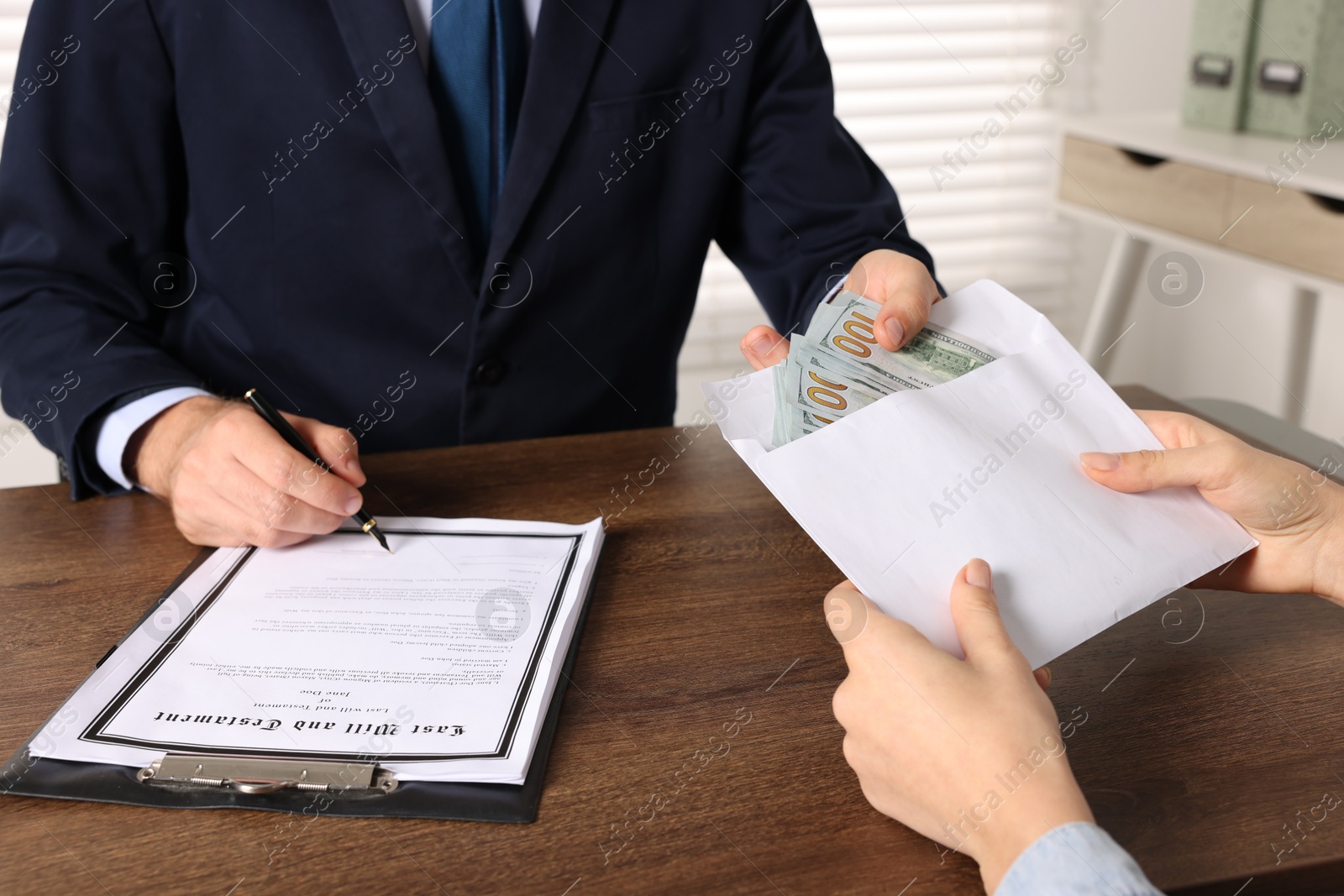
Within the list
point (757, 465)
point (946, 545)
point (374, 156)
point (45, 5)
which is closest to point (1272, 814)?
point (946, 545)

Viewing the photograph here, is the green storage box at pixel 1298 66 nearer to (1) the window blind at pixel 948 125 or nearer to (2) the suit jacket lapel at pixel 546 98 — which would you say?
(1) the window blind at pixel 948 125

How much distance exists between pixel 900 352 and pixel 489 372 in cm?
60

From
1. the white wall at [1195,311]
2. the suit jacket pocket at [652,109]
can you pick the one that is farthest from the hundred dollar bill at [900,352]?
the white wall at [1195,311]

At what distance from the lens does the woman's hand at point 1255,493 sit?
0.77 meters

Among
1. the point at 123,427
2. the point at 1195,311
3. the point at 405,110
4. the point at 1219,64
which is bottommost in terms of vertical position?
the point at 1195,311

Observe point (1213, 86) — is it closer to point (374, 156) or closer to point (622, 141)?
point (622, 141)

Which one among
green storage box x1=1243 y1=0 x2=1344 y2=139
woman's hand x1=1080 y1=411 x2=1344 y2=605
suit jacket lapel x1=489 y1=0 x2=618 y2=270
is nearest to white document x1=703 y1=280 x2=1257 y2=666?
woman's hand x1=1080 y1=411 x2=1344 y2=605

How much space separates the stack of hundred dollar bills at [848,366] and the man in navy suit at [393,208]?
0.08 m

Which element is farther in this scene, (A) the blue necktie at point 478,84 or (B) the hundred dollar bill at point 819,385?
(A) the blue necktie at point 478,84

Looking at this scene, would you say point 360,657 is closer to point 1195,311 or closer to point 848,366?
Result: point 848,366

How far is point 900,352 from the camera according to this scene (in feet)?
2.94

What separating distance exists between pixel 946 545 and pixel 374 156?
856 millimetres

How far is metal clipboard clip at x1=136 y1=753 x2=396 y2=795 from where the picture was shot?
2.11 feet

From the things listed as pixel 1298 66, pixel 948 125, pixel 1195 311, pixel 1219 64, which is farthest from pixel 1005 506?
pixel 1195 311
